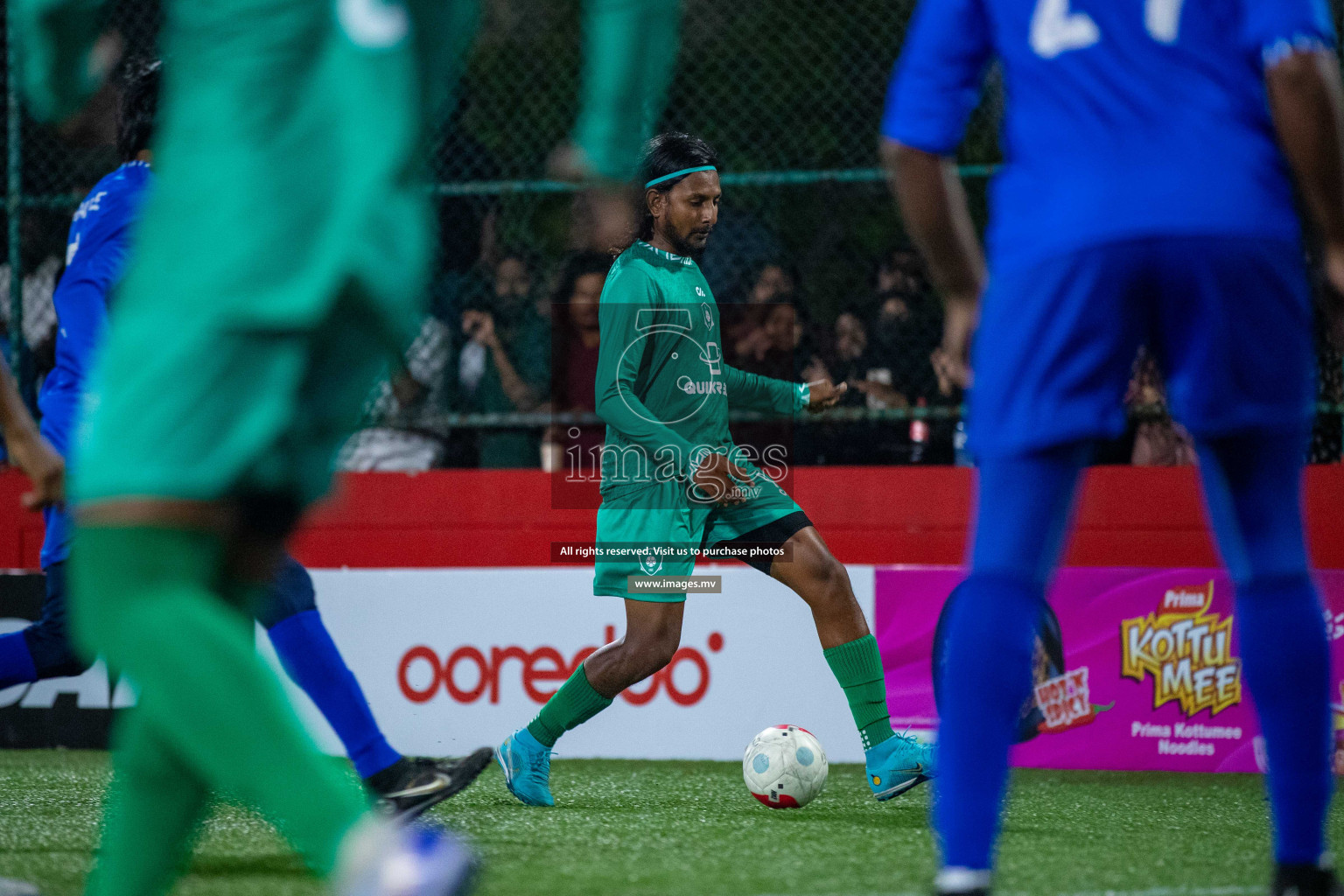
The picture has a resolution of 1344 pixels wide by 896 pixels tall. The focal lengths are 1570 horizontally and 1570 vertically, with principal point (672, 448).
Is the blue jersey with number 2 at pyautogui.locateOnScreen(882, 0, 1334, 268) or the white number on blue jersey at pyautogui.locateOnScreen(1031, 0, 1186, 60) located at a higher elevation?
the white number on blue jersey at pyautogui.locateOnScreen(1031, 0, 1186, 60)

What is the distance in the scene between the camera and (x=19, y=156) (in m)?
7.67

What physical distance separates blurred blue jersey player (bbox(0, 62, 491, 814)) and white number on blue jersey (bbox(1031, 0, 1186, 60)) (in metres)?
1.89

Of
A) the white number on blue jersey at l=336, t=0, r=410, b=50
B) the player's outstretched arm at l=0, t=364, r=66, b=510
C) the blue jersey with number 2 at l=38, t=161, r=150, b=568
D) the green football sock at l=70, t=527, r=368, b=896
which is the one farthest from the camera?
the blue jersey with number 2 at l=38, t=161, r=150, b=568

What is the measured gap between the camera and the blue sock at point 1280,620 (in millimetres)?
2363

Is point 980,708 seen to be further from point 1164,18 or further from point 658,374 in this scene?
point 658,374

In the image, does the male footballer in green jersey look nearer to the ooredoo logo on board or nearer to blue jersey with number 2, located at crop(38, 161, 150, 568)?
blue jersey with number 2, located at crop(38, 161, 150, 568)

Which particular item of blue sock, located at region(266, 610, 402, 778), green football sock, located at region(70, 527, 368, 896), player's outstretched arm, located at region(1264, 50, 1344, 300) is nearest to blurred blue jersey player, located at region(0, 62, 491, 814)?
blue sock, located at region(266, 610, 402, 778)

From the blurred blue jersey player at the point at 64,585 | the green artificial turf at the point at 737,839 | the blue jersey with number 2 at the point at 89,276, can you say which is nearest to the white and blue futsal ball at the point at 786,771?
the green artificial turf at the point at 737,839

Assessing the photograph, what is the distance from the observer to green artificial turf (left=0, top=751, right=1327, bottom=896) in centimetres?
317

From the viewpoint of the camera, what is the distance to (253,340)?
174 centimetres

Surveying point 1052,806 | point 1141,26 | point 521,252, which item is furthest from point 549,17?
point 1141,26

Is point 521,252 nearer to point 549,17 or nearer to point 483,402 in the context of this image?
point 483,402

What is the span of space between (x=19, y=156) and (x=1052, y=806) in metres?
5.82

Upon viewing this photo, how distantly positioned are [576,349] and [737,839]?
376 cm
